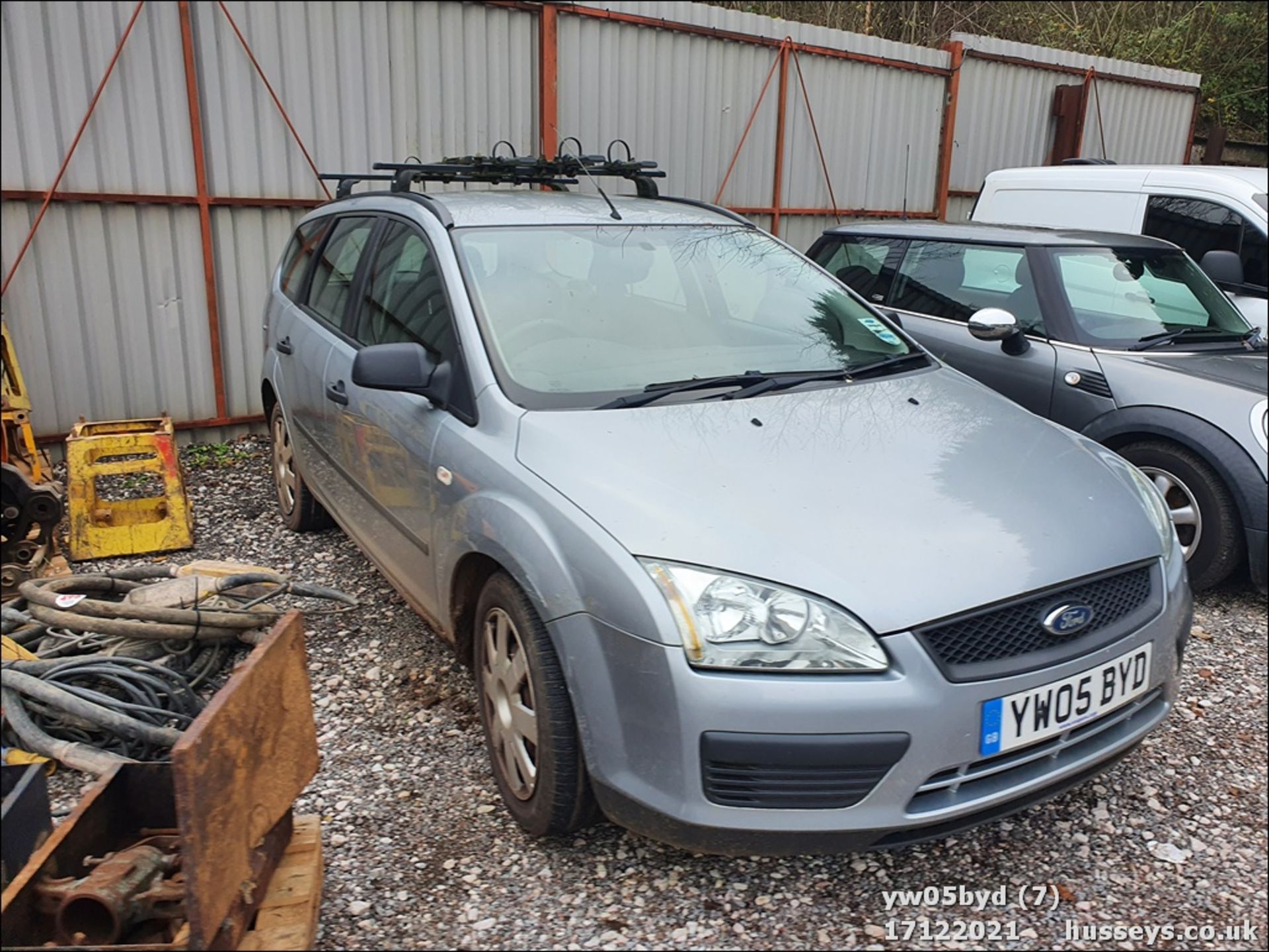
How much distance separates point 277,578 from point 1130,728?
282 centimetres

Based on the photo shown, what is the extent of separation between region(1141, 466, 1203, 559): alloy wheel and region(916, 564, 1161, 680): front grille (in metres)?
2.02

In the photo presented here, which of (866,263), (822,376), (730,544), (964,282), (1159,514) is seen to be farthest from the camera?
(866,263)

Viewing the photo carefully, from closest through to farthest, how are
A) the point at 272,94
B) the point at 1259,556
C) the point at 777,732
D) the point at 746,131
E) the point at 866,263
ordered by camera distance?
the point at 777,732
the point at 1259,556
the point at 866,263
the point at 272,94
the point at 746,131

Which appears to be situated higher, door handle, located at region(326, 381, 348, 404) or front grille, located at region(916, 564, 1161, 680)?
door handle, located at region(326, 381, 348, 404)

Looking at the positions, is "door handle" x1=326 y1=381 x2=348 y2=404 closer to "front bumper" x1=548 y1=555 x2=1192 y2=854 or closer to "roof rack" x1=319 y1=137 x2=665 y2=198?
"roof rack" x1=319 y1=137 x2=665 y2=198

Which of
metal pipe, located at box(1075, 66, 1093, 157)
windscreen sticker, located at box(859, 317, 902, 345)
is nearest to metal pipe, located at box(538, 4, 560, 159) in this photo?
windscreen sticker, located at box(859, 317, 902, 345)

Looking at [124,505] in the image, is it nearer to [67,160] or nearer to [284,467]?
[284,467]

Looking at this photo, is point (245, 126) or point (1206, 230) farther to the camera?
point (1206, 230)

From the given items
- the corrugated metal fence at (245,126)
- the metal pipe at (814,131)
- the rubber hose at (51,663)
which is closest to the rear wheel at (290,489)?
the rubber hose at (51,663)

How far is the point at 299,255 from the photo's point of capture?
462 centimetres

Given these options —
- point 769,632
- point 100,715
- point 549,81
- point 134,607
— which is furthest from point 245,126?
point 769,632

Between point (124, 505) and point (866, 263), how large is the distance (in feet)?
14.0

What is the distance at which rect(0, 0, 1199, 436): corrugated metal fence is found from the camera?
5.47 meters

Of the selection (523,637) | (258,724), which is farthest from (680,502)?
(258,724)
